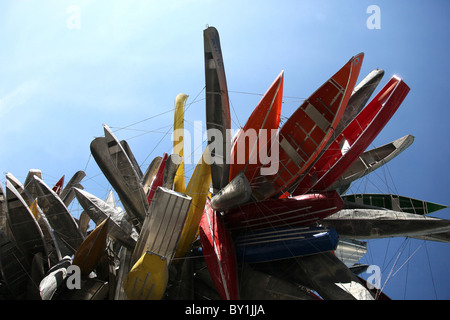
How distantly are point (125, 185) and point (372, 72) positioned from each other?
19.0ft

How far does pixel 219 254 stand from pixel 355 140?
3.43 metres

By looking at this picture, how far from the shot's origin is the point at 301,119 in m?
6.42

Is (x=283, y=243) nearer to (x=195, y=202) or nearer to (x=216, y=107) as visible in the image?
(x=195, y=202)

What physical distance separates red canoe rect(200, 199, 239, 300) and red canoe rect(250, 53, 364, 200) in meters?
0.90

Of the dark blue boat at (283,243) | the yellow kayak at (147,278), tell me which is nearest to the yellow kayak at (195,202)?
the dark blue boat at (283,243)

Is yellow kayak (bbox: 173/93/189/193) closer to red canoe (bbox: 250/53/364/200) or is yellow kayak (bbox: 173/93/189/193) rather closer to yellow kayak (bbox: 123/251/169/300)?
red canoe (bbox: 250/53/364/200)

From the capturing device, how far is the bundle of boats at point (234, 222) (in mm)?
5566

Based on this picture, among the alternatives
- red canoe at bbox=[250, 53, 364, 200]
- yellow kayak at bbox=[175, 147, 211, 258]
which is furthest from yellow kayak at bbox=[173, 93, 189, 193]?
red canoe at bbox=[250, 53, 364, 200]

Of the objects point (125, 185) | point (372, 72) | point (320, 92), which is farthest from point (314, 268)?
point (372, 72)

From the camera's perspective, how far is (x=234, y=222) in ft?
20.9

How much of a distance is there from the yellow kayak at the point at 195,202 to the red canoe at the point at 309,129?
882 mm

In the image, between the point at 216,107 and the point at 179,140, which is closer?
the point at 216,107

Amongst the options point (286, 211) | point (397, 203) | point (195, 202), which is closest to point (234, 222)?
point (195, 202)

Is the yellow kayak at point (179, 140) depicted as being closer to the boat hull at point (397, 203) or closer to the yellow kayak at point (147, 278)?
the yellow kayak at point (147, 278)
